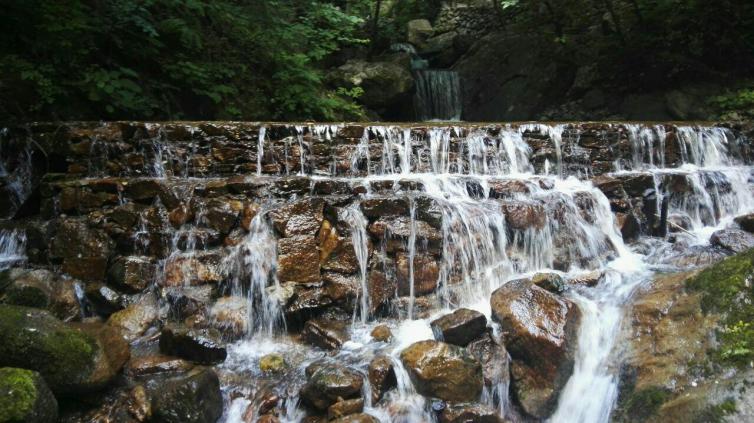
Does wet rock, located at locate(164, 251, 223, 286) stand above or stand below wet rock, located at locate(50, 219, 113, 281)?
below

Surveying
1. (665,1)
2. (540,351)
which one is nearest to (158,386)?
(540,351)

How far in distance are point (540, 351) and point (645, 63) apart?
10.4 metres

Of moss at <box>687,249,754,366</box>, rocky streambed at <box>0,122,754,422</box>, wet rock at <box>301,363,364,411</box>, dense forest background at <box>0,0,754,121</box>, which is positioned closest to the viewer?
moss at <box>687,249,754,366</box>

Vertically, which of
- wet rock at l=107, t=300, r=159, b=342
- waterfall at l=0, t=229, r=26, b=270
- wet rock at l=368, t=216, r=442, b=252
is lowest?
wet rock at l=107, t=300, r=159, b=342

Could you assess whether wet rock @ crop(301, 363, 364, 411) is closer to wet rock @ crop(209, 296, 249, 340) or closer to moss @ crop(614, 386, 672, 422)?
wet rock @ crop(209, 296, 249, 340)

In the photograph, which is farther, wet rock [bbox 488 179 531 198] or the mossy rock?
wet rock [bbox 488 179 531 198]

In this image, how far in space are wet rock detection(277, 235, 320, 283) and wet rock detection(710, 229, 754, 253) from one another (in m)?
5.26

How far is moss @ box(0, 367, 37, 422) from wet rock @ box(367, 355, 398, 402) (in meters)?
2.39

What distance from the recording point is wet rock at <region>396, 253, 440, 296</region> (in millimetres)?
5246

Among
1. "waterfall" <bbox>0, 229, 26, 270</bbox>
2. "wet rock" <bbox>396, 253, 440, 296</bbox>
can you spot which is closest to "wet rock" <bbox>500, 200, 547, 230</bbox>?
"wet rock" <bbox>396, 253, 440, 296</bbox>

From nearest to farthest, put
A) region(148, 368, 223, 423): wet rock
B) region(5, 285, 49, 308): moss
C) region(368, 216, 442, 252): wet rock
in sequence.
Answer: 1. region(148, 368, 223, 423): wet rock
2. region(5, 285, 49, 308): moss
3. region(368, 216, 442, 252): wet rock

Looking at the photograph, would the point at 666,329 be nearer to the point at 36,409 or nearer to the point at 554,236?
the point at 554,236

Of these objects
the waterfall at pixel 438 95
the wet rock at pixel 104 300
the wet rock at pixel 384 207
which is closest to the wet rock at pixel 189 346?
the wet rock at pixel 104 300

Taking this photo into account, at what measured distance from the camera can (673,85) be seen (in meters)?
10.9
